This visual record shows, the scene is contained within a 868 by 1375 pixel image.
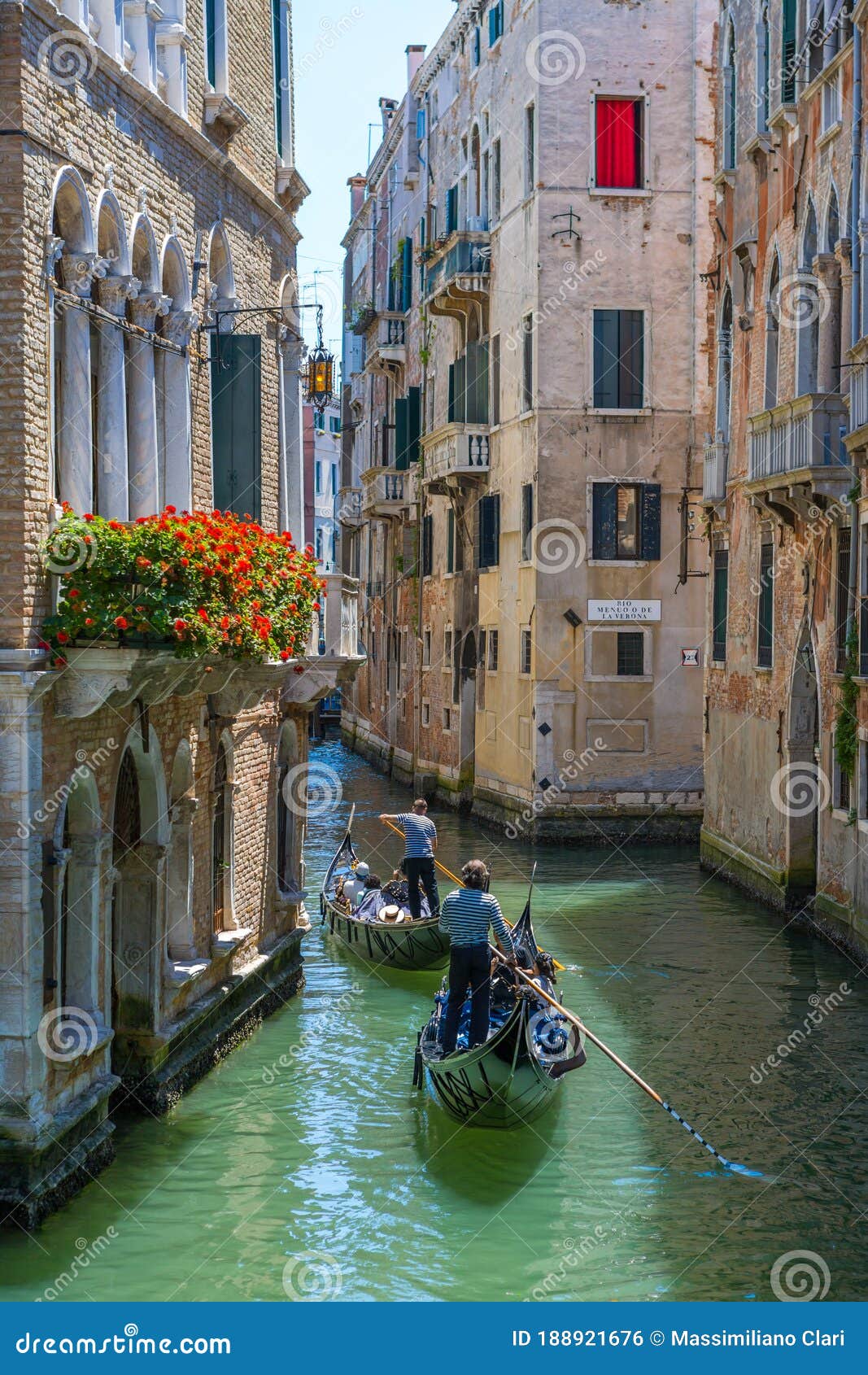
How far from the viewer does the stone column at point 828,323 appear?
648 inches

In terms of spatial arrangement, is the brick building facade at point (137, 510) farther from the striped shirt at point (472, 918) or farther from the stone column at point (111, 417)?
the striped shirt at point (472, 918)

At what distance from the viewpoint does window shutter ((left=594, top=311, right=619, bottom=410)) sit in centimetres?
2405

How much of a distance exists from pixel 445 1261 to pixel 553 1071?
2457 millimetres

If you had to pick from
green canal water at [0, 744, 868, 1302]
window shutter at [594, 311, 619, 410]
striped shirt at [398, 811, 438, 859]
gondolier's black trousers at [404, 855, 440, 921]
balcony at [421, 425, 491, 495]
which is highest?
window shutter at [594, 311, 619, 410]

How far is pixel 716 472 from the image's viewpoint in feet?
68.9

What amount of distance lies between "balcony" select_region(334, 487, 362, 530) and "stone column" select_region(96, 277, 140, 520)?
31077mm

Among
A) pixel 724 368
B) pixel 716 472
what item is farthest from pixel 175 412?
pixel 724 368

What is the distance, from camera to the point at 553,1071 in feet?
35.6

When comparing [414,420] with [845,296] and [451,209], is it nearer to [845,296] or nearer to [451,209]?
[451,209]

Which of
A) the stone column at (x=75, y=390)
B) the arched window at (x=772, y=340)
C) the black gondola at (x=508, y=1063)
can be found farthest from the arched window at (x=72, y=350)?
the arched window at (x=772, y=340)

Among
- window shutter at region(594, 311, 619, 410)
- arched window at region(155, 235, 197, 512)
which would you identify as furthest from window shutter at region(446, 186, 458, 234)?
arched window at region(155, 235, 197, 512)

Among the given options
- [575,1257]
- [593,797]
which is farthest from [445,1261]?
[593,797]

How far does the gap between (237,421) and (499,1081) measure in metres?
4.87

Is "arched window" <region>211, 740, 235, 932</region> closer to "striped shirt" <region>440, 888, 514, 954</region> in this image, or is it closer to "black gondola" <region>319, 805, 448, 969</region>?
"striped shirt" <region>440, 888, 514, 954</region>
